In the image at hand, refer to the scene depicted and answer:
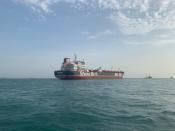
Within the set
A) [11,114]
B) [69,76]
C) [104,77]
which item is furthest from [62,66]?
[11,114]

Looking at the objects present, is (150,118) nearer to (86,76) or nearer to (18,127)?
(18,127)

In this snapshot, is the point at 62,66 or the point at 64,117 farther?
the point at 62,66

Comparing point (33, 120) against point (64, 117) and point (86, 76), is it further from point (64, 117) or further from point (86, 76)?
point (86, 76)

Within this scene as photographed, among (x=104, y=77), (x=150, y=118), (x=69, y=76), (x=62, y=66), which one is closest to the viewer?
(x=150, y=118)

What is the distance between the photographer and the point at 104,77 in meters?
117

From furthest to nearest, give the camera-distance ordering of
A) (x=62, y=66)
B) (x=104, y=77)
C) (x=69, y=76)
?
(x=104, y=77)
(x=62, y=66)
(x=69, y=76)

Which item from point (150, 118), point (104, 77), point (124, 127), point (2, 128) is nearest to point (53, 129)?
point (2, 128)

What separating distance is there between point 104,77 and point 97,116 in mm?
102273

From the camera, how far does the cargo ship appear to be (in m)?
94.5

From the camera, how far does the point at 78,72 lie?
97.2 meters

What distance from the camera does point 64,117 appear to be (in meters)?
15.0

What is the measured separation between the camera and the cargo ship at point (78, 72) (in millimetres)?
94500

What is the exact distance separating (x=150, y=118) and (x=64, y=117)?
6.16 metres

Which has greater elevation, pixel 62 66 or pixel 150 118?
pixel 62 66
